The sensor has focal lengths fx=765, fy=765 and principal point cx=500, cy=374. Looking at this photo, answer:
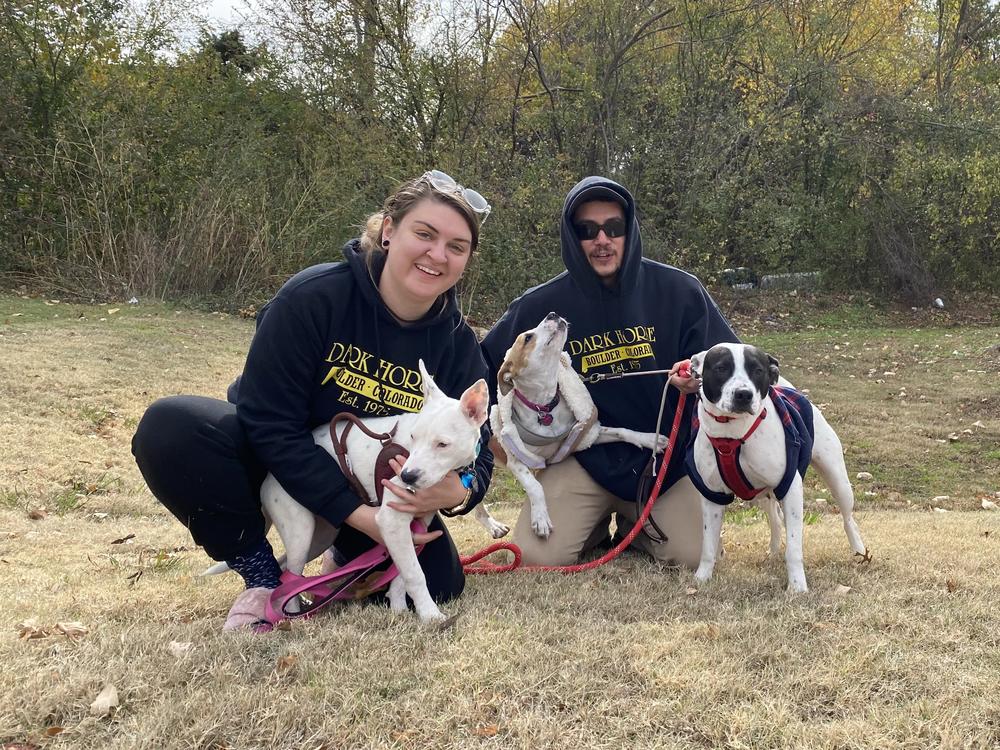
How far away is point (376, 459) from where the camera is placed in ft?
9.32

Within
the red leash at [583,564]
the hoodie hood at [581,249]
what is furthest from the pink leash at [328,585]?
the hoodie hood at [581,249]

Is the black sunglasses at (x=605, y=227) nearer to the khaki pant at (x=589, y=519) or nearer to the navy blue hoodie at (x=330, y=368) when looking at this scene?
the navy blue hoodie at (x=330, y=368)

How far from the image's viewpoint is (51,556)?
11.9 ft

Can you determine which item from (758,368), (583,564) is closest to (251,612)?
(583,564)

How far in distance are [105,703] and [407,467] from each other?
109 centimetres

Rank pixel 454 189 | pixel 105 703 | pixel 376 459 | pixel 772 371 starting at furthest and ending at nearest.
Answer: pixel 772 371 < pixel 454 189 < pixel 376 459 < pixel 105 703

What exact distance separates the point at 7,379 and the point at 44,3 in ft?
27.4

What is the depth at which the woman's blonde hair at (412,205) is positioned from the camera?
290 centimetres

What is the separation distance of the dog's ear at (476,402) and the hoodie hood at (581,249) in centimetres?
154

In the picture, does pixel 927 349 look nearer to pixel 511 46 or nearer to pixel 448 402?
pixel 511 46

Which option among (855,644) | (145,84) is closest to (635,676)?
(855,644)

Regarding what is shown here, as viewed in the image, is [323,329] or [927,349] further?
[927,349]

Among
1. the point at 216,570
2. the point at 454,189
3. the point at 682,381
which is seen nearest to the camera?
the point at 454,189

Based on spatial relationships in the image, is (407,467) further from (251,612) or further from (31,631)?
(31,631)
